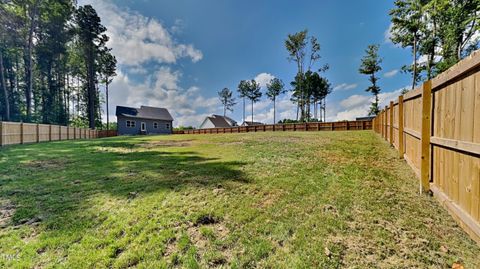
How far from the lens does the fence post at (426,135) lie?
2.88 meters

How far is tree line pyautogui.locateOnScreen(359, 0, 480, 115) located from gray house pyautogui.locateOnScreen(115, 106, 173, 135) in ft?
→ 106

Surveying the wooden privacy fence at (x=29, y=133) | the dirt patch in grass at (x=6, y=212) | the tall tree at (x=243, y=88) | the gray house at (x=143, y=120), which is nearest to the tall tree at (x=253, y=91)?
the tall tree at (x=243, y=88)

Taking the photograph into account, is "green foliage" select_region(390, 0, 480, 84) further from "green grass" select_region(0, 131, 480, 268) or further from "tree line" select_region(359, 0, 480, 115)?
"green grass" select_region(0, 131, 480, 268)

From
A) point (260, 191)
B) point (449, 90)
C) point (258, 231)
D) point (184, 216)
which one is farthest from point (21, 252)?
point (449, 90)

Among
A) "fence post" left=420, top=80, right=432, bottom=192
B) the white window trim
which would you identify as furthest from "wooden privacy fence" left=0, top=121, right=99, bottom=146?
"fence post" left=420, top=80, right=432, bottom=192

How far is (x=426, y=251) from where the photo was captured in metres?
1.88

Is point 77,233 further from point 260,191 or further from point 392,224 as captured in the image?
point 392,224

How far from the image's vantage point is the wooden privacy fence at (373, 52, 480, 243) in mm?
1827


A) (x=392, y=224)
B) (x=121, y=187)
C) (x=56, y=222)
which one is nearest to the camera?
(x=392, y=224)

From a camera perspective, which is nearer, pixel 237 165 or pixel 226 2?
pixel 237 165

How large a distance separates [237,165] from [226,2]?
39.6ft

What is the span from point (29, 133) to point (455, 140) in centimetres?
1938

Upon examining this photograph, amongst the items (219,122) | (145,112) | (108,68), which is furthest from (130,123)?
(219,122)

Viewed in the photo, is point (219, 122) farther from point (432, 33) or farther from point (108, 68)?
point (432, 33)
